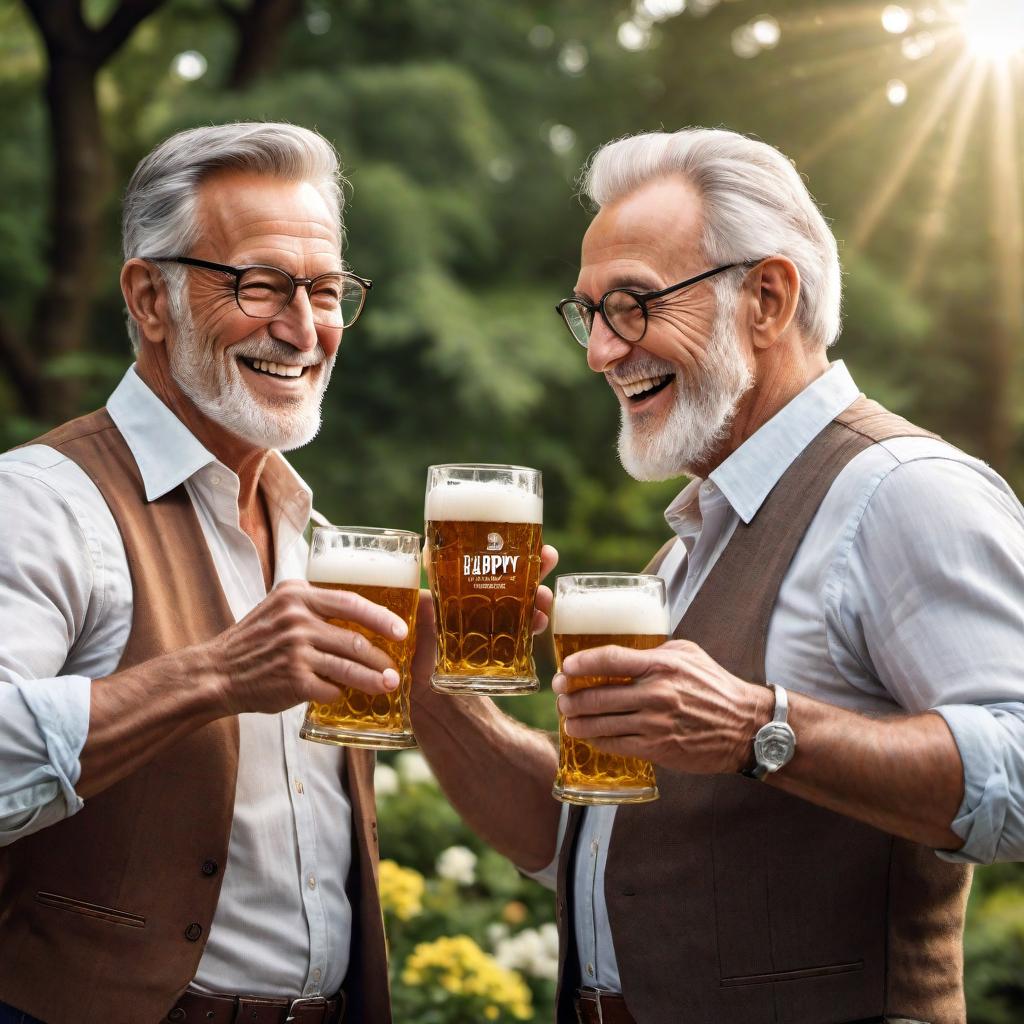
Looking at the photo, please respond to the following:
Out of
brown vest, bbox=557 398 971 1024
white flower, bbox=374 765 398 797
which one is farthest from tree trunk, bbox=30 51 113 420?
brown vest, bbox=557 398 971 1024

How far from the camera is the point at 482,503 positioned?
7.14ft

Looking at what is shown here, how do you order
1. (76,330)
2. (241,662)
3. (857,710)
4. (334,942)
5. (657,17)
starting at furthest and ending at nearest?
(657,17) < (76,330) < (334,942) < (857,710) < (241,662)

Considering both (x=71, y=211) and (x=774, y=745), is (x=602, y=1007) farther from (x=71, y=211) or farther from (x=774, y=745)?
(x=71, y=211)

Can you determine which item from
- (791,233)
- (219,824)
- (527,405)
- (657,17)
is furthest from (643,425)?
(657,17)

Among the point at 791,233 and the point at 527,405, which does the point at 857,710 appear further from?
the point at 527,405

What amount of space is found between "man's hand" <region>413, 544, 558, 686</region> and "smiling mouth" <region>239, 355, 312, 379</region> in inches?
20.7

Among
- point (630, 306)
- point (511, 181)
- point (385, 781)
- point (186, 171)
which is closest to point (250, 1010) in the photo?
point (630, 306)

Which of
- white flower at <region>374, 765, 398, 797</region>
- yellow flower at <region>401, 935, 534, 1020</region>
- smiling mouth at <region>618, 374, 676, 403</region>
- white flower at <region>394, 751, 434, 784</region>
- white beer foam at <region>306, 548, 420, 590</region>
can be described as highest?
smiling mouth at <region>618, 374, 676, 403</region>

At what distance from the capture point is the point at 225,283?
8.66ft

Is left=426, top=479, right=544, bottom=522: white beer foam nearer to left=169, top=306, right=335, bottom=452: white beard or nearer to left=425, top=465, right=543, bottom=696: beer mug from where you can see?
left=425, top=465, right=543, bottom=696: beer mug

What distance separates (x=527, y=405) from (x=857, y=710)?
21.3 feet

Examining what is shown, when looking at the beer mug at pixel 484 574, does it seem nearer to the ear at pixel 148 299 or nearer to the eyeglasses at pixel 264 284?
the eyeglasses at pixel 264 284

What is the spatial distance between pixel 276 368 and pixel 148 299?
0.32 m

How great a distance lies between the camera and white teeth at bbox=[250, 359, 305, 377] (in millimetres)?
2693
